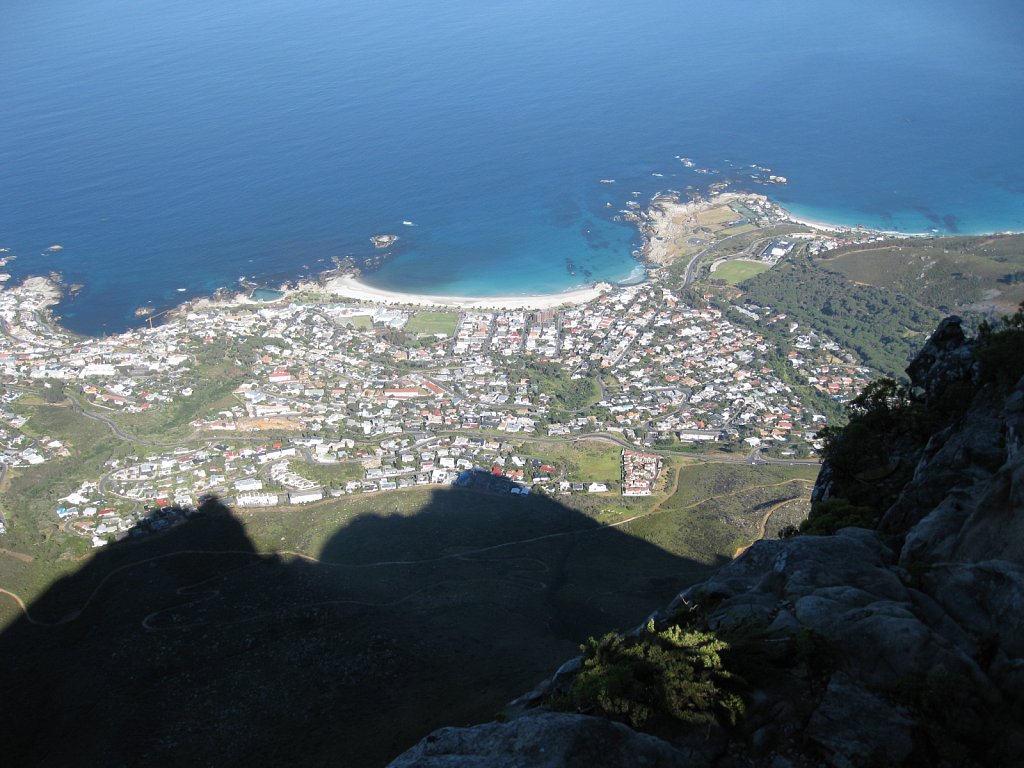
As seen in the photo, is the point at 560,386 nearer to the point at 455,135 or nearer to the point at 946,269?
the point at 946,269

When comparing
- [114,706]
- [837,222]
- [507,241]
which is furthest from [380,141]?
[114,706]

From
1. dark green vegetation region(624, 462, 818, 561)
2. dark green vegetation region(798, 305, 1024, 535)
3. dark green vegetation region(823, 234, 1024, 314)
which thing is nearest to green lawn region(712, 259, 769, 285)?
dark green vegetation region(823, 234, 1024, 314)

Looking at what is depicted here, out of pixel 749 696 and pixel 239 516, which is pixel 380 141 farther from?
pixel 749 696

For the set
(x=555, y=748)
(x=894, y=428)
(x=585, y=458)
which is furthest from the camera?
(x=585, y=458)

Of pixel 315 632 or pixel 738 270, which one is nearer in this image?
pixel 315 632

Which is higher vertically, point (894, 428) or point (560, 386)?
point (894, 428)

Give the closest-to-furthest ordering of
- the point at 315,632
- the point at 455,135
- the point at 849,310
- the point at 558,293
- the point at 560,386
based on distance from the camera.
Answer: the point at 315,632
the point at 560,386
the point at 849,310
the point at 558,293
the point at 455,135

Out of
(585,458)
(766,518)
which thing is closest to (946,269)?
(766,518)

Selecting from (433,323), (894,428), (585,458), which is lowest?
(585,458)
